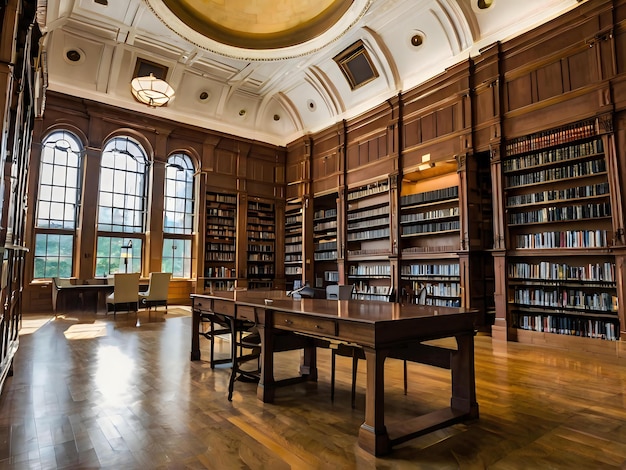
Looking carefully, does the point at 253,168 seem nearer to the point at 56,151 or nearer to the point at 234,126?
the point at 234,126

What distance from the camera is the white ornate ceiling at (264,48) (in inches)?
221

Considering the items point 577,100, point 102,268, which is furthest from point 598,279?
point 102,268

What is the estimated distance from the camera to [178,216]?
1055 centimetres

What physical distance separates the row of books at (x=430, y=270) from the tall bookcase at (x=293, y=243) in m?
3.49

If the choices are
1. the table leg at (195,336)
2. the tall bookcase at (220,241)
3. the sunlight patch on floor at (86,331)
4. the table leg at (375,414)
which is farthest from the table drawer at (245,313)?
the tall bookcase at (220,241)

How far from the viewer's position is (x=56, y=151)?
29.6 feet

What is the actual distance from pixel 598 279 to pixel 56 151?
417 inches

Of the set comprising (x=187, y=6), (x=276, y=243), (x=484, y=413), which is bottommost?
(x=484, y=413)

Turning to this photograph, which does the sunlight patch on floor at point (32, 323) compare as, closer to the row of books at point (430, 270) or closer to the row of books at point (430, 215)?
the row of books at point (430, 270)

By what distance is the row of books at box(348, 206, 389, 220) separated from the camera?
846cm

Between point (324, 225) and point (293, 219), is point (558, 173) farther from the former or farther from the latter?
point (293, 219)

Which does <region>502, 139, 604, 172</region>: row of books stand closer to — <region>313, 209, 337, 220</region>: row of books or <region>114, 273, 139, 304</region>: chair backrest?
<region>313, 209, 337, 220</region>: row of books

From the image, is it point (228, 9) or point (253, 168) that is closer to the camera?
point (228, 9)

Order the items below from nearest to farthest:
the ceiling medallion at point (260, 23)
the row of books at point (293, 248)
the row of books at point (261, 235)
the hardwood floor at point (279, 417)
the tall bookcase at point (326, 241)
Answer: the hardwood floor at point (279, 417) → the ceiling medallion at point (260, 23) → the tall bookcase at point (326, 241) → the row of books at point (293, 248) → the row of books at point (261, 235)
